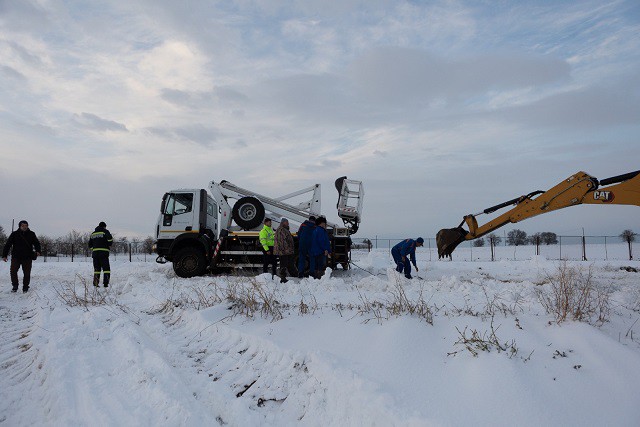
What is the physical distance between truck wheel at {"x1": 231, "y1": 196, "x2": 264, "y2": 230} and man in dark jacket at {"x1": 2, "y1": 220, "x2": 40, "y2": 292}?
5.98m

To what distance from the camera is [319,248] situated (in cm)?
1195

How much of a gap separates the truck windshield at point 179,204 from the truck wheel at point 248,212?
5.34ft

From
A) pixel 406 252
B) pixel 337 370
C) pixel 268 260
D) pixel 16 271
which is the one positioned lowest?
pixel 337 370

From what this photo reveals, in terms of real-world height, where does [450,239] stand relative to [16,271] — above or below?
above

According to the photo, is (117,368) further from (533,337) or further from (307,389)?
(533,337)

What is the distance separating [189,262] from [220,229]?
195 cm

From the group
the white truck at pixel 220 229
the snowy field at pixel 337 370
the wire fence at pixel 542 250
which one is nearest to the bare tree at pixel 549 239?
the wire fence at pixel 542 250

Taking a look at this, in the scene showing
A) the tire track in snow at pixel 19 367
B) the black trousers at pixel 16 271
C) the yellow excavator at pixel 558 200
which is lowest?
the tire track in snow at pixel 19 367

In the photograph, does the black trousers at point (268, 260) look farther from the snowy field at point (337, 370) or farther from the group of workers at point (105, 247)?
the snowy field at point (337, 370)

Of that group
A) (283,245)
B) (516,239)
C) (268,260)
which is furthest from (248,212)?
(516,239)

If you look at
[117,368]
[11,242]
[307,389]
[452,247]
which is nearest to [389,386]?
[307,389]

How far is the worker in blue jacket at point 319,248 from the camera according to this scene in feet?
38.8

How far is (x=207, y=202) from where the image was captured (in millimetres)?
15352

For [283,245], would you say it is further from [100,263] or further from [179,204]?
[179,204]
